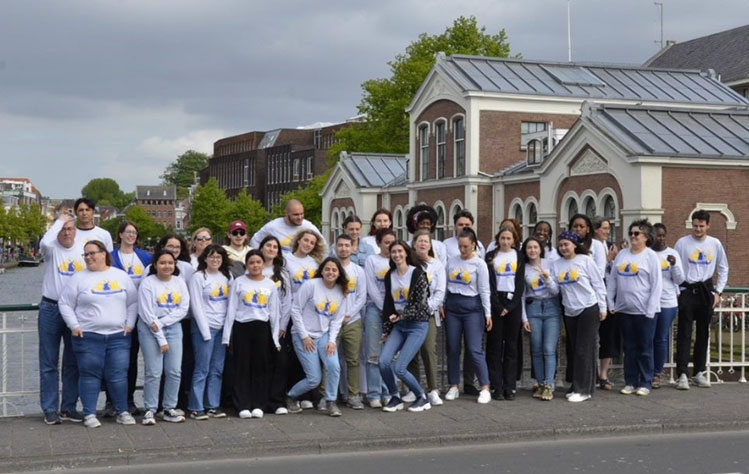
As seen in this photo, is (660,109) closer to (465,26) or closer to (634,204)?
(634,204)

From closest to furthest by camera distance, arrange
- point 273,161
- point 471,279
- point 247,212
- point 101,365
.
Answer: point 101,365
point 471,279
point 247,212
point 273,161

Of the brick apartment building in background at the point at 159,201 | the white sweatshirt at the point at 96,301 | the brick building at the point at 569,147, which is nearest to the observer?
the white sweatshirt at the point at 96,301

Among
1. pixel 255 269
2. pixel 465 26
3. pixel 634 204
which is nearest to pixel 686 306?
pixel 255 269

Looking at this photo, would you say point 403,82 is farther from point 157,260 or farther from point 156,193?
point 156,193

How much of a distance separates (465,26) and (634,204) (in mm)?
26772

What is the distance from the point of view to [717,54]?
65.1 metres

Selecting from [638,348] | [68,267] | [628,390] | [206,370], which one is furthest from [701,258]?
[68,267]

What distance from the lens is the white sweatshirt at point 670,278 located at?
11461 mm

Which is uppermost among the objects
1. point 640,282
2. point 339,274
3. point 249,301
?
point 339,274

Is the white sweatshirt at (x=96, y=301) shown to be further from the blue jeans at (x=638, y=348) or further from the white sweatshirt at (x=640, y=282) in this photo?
the blue jeans at (x=638, y=348)

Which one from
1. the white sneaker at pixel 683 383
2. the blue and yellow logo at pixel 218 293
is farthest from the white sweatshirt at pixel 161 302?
the white sneaker at pixel 683 383

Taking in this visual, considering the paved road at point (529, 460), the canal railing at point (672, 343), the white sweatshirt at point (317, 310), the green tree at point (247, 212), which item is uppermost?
the green tree at point (247, 212)

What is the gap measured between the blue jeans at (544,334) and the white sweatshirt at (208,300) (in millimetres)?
3367

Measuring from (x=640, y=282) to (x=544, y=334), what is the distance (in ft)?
4.08
